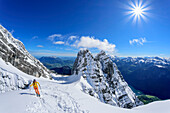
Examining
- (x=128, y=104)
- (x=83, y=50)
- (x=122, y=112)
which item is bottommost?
(x=128, y=104)

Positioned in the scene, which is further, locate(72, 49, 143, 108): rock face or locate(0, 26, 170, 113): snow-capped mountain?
locate(72, 49, 143, 108): rock face

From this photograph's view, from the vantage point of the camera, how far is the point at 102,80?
190 ft

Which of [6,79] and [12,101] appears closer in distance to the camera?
[12,101]

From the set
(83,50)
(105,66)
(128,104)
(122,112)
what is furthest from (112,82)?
(122,112)

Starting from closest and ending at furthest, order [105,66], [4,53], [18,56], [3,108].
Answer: [3,108], [4,53], [18,56], [105,66]

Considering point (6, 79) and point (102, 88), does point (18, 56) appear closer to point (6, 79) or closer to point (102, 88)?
point (6, 79)

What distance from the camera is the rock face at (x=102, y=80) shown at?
1971 inches

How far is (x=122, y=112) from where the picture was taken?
43.0ft

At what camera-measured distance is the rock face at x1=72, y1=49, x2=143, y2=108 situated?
1971 inches

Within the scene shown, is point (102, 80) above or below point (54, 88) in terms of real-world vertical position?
below

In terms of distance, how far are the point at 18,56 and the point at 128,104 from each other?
294ft

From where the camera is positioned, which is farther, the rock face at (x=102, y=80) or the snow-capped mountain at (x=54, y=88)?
the rock face at (x=102, y=80)

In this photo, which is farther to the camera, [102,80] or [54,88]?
[102,80]

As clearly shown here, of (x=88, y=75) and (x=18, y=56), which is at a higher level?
(x=18, y=56)
